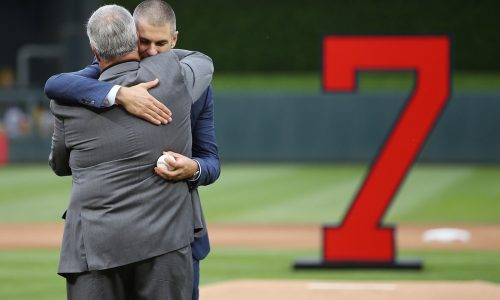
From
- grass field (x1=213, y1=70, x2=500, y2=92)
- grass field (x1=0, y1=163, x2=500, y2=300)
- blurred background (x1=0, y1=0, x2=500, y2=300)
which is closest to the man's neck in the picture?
grass field (x1=0, y1=163, x2=500, y2=300)

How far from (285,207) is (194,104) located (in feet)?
38.1

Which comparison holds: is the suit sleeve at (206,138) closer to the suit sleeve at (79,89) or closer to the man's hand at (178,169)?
the man's hand at (178,169)

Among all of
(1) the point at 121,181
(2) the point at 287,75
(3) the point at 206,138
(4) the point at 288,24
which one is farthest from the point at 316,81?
(1) the point at 121,181

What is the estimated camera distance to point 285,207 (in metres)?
15.8

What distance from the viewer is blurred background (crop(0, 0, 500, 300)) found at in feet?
35.6

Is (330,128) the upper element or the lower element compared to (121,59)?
upper

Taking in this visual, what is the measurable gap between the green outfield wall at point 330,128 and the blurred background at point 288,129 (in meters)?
0.03

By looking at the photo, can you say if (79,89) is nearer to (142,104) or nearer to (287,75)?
(142,104)

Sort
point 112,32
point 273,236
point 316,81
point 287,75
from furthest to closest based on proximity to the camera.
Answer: point 287,75
point 316,81
point 273,236
point 112,32

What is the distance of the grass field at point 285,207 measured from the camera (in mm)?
9281

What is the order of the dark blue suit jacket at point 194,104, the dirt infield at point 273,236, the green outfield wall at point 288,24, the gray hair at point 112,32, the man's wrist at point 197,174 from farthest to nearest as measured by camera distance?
the green outfield wall at point 288,24, the dirt infield at point 273,236, the man's wrist at point 197,174, the dark blue suit jacket at point 194,104, the gray hair at point 112,32

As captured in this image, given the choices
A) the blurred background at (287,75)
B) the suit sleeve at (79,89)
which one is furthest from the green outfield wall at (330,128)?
the suit sleeve at (79,89)

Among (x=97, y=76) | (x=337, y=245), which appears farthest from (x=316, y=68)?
(x=97, y=76)

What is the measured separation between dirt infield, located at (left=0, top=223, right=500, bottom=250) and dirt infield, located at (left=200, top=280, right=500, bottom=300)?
2.91 m
